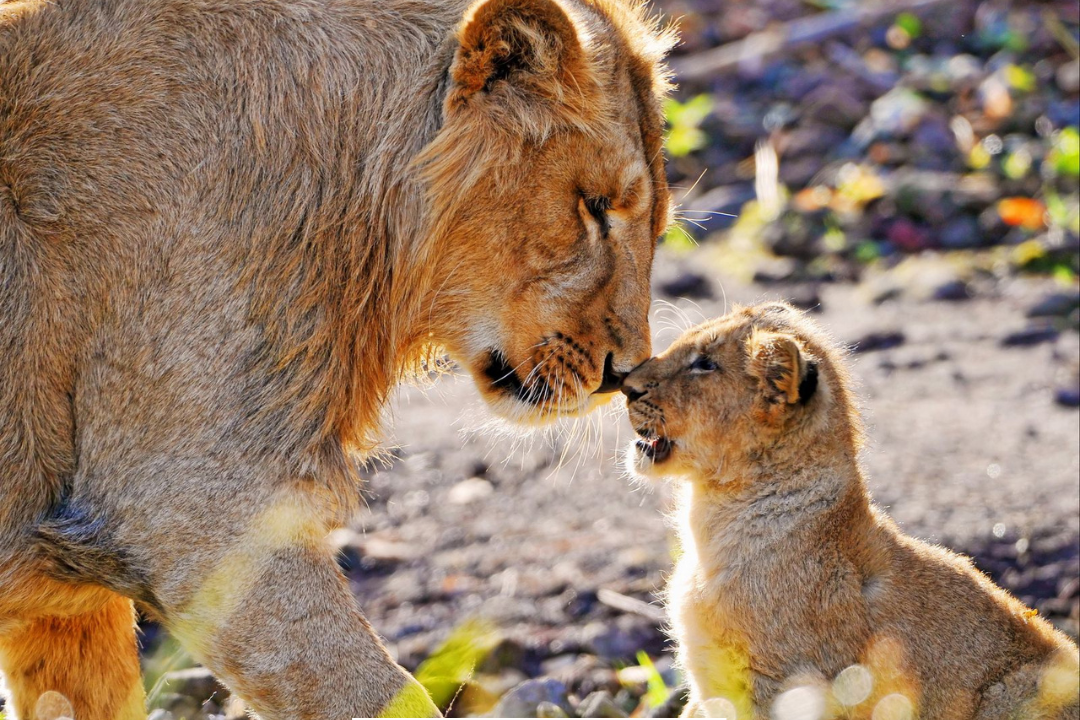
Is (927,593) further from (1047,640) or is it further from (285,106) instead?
(285,106)

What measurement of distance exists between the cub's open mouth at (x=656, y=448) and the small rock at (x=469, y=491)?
2.47m

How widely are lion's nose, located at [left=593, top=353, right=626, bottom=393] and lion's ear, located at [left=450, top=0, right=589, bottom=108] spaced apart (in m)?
0.87

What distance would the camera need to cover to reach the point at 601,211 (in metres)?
4.30

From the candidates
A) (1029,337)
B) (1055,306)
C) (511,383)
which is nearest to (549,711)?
(511,383)

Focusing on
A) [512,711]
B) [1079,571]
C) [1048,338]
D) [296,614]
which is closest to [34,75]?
[296,614]

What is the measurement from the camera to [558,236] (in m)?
4.21

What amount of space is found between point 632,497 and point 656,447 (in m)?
2.33

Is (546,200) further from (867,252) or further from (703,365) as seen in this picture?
(867,252)

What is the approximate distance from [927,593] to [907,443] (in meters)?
2.67

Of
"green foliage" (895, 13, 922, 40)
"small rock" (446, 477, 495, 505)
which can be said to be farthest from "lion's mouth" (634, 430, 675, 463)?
"green foliage" (895, 13, 922, 40)

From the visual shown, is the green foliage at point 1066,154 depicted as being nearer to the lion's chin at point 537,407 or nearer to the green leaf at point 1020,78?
the green leaf at point 1020,78

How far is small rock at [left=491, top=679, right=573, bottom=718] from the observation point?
4586 mm

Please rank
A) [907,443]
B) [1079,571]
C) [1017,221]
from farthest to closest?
[1017,221]
[907,443]
[1079,571]

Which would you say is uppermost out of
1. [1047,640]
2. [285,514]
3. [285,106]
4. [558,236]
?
[285,106]
